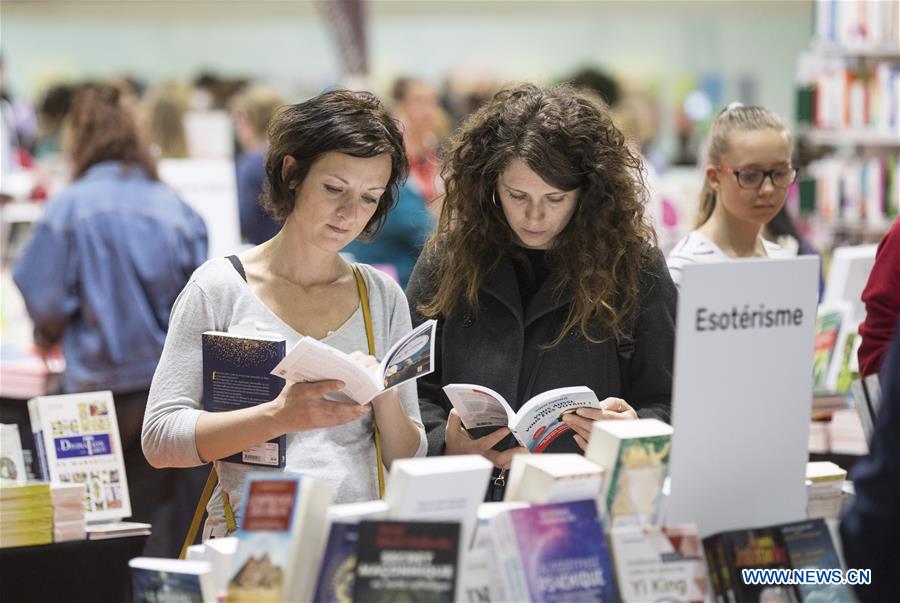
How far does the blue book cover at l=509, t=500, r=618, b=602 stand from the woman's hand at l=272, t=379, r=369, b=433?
541mm

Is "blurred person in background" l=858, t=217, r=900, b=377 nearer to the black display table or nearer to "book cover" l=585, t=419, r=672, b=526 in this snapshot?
"book cover" l=585, t=419, r=672, b=526

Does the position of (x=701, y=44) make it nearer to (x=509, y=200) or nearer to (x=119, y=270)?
(x=119, y=270)

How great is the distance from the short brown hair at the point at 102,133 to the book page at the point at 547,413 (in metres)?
2.87

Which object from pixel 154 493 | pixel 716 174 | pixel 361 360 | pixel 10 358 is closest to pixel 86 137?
pixel 10 358

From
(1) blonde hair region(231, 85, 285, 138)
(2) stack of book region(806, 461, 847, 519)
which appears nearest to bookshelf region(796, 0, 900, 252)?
(1) blonde hair region(231, 85, 285, 138)

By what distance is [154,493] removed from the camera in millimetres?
4516

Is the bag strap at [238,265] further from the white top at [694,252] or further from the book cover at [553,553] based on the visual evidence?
the white top at [694,252]

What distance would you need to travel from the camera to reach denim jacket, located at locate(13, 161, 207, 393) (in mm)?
4695

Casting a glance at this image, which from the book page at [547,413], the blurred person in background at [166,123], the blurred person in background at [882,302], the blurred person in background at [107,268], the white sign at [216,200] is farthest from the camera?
the blurred person in background at [166,123]

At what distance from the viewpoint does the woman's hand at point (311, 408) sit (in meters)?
2.30

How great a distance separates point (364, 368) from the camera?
7.45 feet

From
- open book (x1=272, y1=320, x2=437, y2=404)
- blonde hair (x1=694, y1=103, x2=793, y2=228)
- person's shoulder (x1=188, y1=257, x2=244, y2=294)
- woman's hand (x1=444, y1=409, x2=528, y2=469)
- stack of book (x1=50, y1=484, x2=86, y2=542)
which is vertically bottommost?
stack of book (x1=50, y1=484, x2=86, y2=542)

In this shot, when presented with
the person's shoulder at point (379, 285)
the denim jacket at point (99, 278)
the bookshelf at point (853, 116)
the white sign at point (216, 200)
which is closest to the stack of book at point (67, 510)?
the person's shoulder at point (379, 285)

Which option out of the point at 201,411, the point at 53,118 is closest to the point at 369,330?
the point at 201,411
